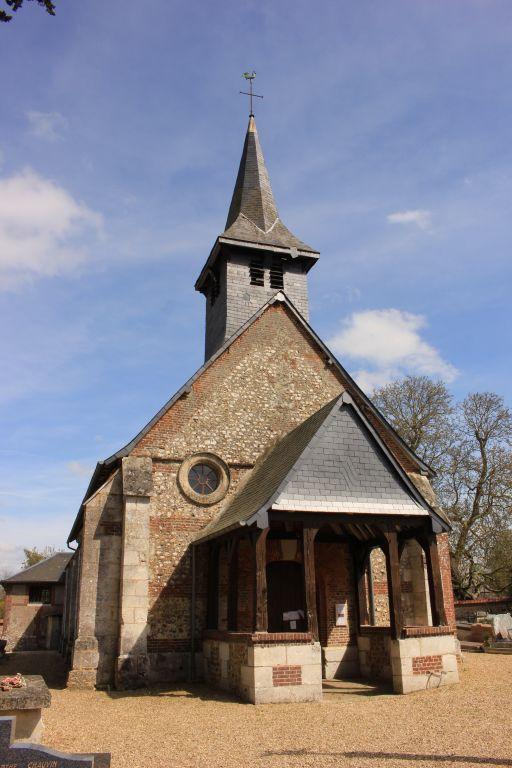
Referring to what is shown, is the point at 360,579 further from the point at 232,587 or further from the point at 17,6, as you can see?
the point at 17,6

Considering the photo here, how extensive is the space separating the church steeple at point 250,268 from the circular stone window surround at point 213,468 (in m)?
4.25

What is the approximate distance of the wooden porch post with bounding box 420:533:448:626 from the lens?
11.1 m

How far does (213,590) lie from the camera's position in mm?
13453

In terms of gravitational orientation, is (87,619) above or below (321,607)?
below

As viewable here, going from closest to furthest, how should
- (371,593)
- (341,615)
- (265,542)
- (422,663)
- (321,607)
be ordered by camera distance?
(422,663), (265,542), (341,615), (321,607), (371,593)

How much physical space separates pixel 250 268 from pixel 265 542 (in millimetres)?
10340

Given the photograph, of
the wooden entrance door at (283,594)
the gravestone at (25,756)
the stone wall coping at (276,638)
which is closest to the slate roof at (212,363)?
the wooden entrance door at (283,594)

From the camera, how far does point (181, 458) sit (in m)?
14.5

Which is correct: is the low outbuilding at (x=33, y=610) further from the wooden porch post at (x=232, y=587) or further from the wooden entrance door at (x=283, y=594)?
the wooden porch post at (x=232, y=587)

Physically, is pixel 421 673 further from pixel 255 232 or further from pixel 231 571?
pixel 255 232

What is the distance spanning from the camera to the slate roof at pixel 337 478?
1091 cm

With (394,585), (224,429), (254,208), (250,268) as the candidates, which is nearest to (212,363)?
(224,429)

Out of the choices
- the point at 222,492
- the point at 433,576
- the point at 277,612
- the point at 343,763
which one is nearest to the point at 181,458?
the point at 222,492

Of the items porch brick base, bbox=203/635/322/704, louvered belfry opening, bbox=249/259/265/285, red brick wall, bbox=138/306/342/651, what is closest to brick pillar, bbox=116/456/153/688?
red brick wall, bbox=138/306/342/651
